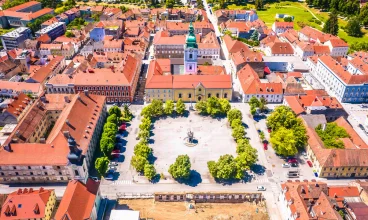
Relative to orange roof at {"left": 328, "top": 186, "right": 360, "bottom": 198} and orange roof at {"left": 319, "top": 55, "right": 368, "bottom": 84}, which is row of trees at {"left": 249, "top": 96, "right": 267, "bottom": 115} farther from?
orange roof at {"left": 328, "top": 186, "right": 360, "bottom": 198}

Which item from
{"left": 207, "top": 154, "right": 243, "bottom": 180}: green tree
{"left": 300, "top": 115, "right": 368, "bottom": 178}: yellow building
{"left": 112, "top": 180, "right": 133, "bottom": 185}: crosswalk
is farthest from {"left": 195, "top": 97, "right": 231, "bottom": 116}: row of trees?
{"left": 112, "top": 180, "right": 133, "bottom": 185}: crosswalk

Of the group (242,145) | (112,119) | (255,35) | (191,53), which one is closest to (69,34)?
(191,53)

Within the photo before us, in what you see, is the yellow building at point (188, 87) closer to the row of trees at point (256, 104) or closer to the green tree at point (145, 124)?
the row of trees at point (256, 104)

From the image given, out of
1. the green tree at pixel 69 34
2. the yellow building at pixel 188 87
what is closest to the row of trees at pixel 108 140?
the yellow building at pixel 188 87

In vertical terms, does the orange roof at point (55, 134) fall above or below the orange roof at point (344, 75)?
below

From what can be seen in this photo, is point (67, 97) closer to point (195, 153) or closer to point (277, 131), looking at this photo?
point (195, 153)

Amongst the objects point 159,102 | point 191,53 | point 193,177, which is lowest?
point 193,177

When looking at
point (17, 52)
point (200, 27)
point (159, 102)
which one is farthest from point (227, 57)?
point (17, 52)
